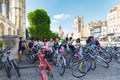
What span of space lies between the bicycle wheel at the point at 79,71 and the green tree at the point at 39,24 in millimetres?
40634

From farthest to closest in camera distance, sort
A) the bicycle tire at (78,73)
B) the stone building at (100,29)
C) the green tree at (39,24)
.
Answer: the stone building at (100,29), the green tree at (39,24), the bicycle tire at (78,73)

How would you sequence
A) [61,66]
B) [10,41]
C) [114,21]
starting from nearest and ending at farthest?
[61,66] < [10,41] < [114,21]

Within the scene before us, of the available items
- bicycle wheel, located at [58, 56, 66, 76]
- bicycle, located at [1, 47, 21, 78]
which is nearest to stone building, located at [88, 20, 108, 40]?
bicycle wheel, located at [58, 56, 66, 76]

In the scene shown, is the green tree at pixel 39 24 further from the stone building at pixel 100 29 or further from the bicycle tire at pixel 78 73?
the bicycle tire at pixel 78 73

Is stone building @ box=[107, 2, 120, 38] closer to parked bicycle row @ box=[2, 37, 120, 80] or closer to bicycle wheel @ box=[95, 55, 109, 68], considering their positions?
parked bicycle row @ box=[2, 37, 120, 80]

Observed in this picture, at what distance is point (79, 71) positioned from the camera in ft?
27.6

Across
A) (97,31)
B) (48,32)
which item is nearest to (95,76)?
(48,32)

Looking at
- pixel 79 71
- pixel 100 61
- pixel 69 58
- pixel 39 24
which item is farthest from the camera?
pixel 39 24

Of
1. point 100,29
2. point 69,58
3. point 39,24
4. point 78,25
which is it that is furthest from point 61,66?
point 78,25

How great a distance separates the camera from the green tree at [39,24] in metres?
49.7

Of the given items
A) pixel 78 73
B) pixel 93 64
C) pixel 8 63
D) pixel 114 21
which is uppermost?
pixel 114 21

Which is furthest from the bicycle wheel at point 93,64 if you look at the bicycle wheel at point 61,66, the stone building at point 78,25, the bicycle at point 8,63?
the stone building at point 78,25

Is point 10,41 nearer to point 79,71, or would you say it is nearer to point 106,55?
point 79,71

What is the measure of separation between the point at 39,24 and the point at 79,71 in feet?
141
